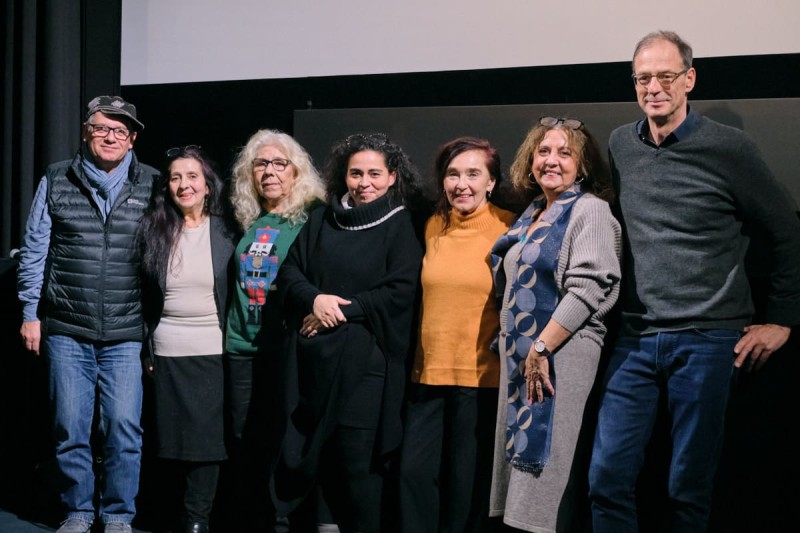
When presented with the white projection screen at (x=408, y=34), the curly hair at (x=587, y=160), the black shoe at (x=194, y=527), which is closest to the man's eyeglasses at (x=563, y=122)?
the curly hair at (x=587, y=160)

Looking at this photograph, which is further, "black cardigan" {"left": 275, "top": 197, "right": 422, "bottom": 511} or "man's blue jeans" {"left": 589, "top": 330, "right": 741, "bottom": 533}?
"black cardigan" {"left": 275, "top": 197, "right": 422, "bottom": 511}

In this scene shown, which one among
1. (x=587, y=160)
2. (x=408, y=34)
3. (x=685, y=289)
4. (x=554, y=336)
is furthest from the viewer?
(x=408, y=34)

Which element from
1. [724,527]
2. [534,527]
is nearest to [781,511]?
[724,527]

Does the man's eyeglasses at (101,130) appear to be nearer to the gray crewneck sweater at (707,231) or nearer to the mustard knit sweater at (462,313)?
the mustard knit sweater at (462,313)

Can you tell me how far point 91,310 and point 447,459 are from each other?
4.83 feet

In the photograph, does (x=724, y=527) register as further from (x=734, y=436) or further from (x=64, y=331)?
(x=64, y=331)

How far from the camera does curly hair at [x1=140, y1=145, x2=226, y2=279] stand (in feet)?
10.5

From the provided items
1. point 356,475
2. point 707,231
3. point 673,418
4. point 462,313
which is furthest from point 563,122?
point 356,475

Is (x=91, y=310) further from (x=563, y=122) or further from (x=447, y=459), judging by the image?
(x=563, y=122)

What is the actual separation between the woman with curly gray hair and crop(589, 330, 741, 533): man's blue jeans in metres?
1.27

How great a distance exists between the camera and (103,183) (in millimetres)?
3289

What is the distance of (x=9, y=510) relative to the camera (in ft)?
12.3

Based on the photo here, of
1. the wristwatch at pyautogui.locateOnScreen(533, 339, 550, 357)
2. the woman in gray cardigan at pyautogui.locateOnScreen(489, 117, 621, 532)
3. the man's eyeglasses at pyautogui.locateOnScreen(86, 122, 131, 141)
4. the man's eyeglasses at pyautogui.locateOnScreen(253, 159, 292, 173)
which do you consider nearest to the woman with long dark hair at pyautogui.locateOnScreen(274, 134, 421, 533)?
the man's eyeglasses at pyautogui.locateOnScreen(253, 159, 292, 173)

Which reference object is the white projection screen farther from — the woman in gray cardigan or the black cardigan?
the black cardigan
